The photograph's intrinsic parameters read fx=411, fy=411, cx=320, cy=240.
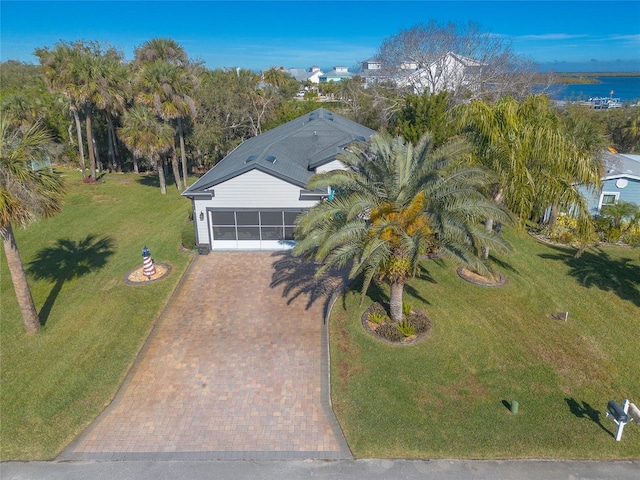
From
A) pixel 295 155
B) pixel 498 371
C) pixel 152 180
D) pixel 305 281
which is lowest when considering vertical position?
pixel 498 371

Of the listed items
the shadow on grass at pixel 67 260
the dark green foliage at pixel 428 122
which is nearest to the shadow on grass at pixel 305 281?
the shadow on grass at pixel 67 260

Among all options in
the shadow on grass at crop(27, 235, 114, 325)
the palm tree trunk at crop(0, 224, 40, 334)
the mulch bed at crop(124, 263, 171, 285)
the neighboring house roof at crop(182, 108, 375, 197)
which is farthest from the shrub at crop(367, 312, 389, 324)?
the shadow on grass at crop(27, 235, 114, 325)

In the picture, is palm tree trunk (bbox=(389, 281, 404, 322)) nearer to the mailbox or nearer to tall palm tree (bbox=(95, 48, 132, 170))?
the mailbox

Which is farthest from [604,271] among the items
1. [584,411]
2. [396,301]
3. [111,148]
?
[111,148]

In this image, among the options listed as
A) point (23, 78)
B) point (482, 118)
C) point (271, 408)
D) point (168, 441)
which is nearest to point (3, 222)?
point (168, 441)

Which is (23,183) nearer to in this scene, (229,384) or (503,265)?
(229,384)

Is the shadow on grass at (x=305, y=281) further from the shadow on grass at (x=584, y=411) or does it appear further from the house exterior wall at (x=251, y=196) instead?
the shadow on grass at (x=584, y=411)

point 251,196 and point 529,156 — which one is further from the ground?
point 529,156
